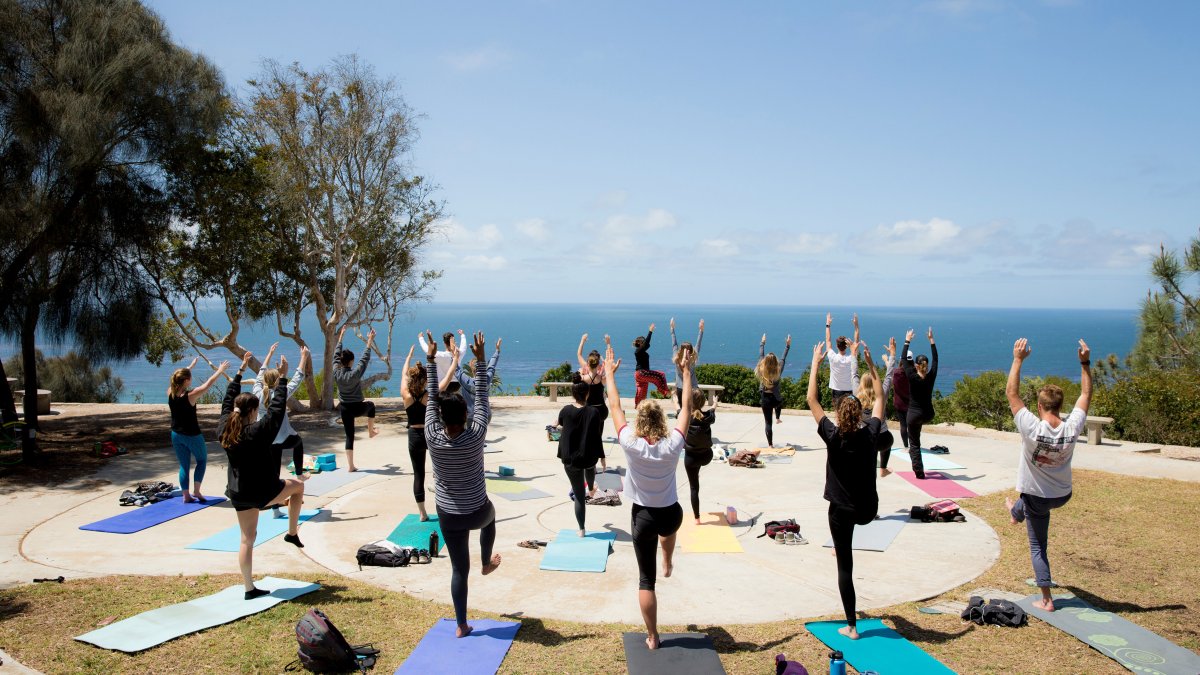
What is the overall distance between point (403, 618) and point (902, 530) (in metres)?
6.25

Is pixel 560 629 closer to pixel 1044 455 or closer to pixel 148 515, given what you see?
pixel 1044 455

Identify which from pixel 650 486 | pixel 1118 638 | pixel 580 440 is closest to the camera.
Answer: pixel 650 486

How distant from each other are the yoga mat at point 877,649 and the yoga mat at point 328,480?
25.4ft

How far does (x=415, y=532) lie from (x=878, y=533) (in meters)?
5.73

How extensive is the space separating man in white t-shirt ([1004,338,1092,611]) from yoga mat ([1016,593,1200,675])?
17 cm

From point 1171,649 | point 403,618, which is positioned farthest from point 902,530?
point 403,618

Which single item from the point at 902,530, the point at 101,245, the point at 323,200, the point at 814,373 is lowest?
the point at 902,530

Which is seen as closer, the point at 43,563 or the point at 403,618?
the point at 403,618

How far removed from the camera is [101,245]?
1481 centimetres

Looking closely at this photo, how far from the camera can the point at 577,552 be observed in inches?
324

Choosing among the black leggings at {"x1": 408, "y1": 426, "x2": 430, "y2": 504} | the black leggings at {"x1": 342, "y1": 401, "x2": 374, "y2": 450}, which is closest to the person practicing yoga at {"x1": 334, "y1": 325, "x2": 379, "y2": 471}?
the black leggings at {"x1": 342, "y1": 401, "x2": 374, "y2": 450}

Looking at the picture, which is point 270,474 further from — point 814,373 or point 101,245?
point 101,245

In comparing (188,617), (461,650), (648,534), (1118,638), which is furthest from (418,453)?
(1118,638)

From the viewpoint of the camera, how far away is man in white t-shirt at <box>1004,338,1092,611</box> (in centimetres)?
634
